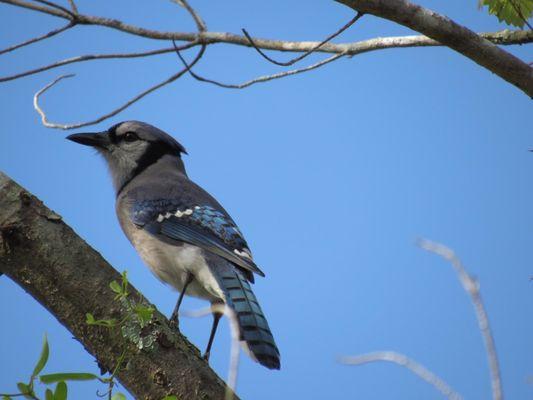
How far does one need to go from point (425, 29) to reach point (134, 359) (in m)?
1.38

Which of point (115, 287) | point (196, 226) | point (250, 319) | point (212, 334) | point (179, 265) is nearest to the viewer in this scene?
point (115, 287)

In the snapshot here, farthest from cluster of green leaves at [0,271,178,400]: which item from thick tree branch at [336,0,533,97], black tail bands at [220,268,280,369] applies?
thick tree branch at [336,0,533,97]

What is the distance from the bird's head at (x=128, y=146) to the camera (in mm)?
5379

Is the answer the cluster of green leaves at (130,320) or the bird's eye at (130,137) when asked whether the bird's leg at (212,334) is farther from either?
the bird's eye at (130,137)

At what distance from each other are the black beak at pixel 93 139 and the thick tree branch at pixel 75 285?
3016 mm

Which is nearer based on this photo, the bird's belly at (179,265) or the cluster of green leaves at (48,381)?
the cluster of green leaves at (48,381)

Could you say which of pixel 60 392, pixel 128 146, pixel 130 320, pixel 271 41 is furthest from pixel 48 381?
pixel 128 146

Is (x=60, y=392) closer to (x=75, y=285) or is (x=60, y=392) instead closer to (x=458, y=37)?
(x=75, y=285)

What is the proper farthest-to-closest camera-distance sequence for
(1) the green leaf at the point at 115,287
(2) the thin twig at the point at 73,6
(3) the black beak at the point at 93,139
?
(3) the black beak at the point at 93,139 → (2) the thin twig at the point at 73,6 → (1) the green leaf at the point at 115,287

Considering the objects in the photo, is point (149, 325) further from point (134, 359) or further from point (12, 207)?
point (12, 207)

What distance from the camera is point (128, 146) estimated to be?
542cm

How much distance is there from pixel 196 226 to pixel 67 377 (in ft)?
8.28

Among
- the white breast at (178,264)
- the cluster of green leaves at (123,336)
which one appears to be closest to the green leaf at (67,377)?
the cluster of green leaves at (123,336)

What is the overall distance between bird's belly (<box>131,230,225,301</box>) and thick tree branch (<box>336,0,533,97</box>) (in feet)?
6.32
